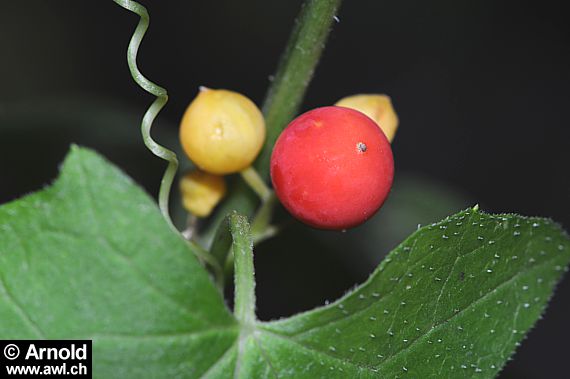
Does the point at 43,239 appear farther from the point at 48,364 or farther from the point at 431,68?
the point at 431,68

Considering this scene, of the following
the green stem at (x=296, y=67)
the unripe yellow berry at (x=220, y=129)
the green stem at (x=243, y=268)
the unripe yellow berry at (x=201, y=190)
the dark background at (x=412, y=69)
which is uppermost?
the green stem at (x=296, y=67)

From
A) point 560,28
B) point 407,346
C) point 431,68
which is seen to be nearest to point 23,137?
point 407,346

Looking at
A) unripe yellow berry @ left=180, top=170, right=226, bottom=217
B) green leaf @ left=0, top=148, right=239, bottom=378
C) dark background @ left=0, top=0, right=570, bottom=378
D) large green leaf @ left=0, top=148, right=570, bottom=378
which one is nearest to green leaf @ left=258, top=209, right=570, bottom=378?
large green leaf @ left=0, top=148, right=570, bottom=378

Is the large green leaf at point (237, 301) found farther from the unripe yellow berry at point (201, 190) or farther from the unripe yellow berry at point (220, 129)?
the unripe yellow berry at point (201, 190)

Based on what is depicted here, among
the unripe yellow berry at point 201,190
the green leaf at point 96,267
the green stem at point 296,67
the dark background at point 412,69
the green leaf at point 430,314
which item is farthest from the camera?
the dark background at point 412,69

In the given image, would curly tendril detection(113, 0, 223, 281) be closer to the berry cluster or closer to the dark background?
the berry cluster

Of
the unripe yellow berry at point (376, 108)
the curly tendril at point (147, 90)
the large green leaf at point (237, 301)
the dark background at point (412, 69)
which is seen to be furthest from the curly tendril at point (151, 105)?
the dark background at point (412, 69)
